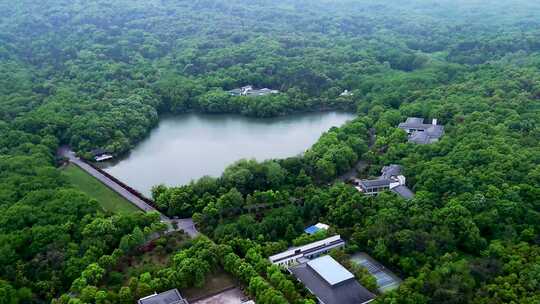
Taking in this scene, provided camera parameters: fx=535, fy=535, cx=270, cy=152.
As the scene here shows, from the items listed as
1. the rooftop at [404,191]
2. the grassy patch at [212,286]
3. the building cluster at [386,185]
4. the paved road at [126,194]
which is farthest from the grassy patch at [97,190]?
the rooftop at [404,191]

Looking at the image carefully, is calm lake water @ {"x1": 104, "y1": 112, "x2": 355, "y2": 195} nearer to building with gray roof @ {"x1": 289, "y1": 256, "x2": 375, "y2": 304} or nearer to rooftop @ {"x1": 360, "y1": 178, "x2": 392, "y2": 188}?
rooftop @ {"x1": 360, "y1": 178, "x2": 392, "y2": 188}

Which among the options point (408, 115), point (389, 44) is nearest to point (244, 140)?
point (408, 115)

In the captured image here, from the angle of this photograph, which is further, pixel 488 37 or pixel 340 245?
pixel 488 37

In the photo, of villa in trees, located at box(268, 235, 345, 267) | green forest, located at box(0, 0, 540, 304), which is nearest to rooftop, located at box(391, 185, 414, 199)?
green forest, located at box(0, 0, 540, 304)

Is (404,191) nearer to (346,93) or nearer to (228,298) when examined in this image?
(228,298)

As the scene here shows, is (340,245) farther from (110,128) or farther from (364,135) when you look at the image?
(110,128)
